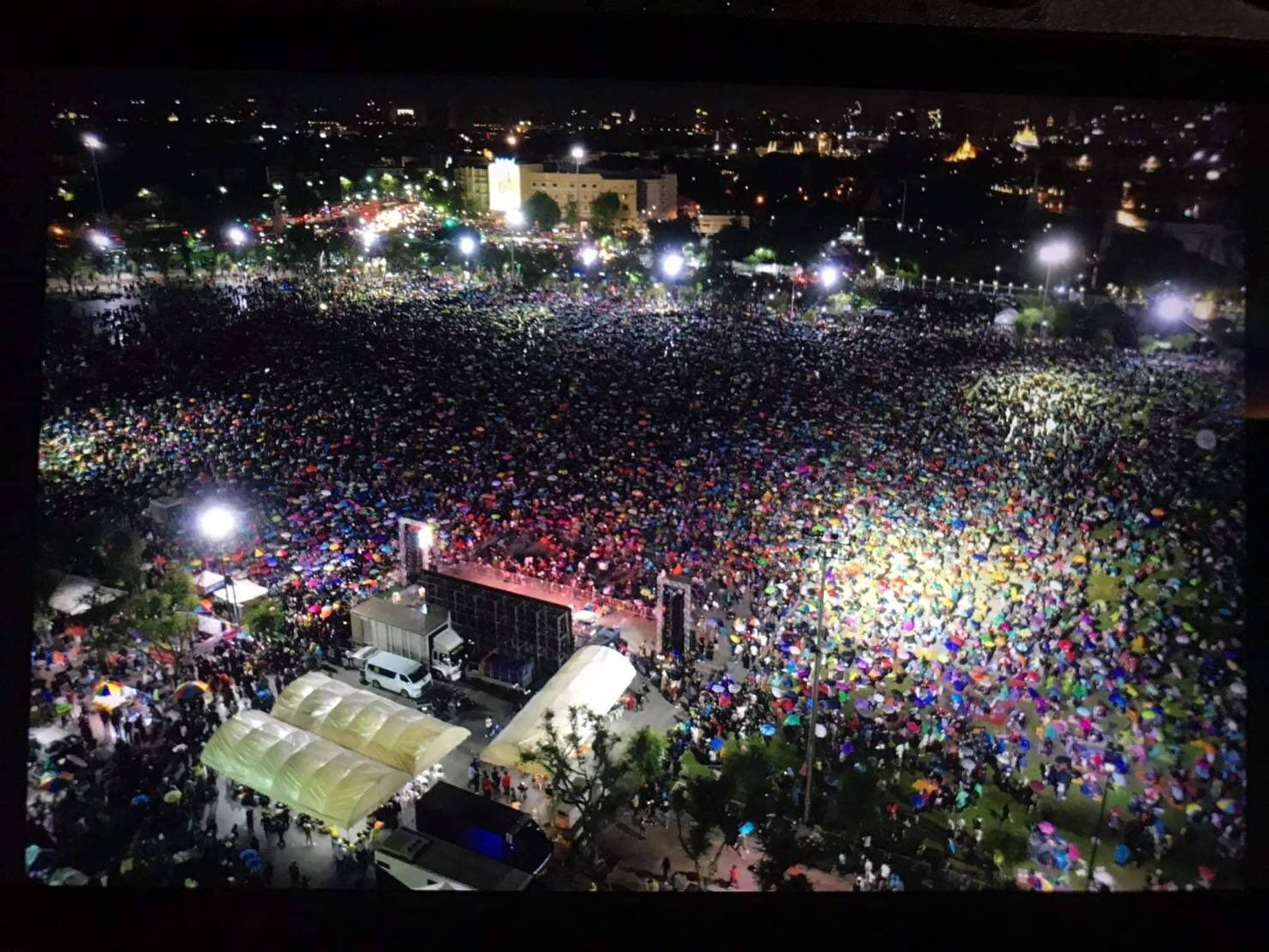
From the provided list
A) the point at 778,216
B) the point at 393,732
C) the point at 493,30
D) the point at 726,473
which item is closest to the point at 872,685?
the point at 393,732

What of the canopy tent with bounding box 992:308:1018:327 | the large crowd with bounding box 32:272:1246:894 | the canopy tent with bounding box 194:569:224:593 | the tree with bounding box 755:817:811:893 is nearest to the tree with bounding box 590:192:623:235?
the large crowd with bounding box 32:272:1246:894

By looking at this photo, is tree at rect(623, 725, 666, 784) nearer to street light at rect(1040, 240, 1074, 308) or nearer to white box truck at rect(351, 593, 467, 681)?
white box truck at rect(351, 593, 467, 681)

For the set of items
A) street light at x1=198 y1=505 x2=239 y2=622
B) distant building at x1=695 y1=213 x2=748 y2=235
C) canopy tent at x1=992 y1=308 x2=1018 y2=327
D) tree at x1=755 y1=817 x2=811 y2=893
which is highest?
distant building at x1=695 y1=213 x2=748 y2=235

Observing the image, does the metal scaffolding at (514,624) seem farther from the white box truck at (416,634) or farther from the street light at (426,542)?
the street light at (426,542)

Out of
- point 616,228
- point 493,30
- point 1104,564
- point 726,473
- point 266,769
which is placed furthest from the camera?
point 616,228

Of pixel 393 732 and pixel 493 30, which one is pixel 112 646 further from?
pixel 493 30

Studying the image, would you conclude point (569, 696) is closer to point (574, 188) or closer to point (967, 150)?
point (967, 150)

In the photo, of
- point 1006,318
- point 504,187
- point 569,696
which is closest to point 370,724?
point 569,696
